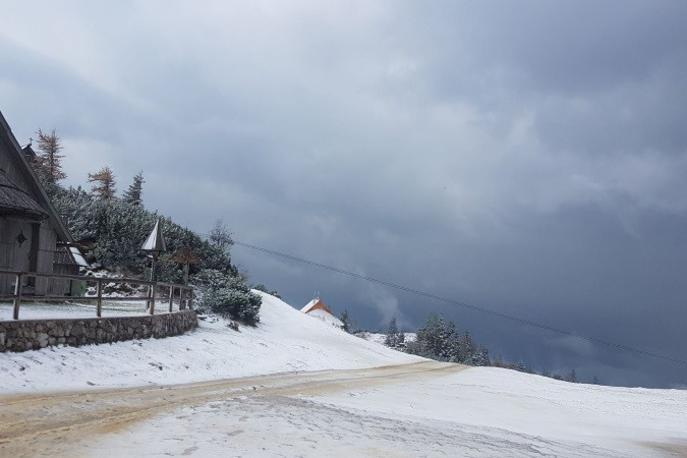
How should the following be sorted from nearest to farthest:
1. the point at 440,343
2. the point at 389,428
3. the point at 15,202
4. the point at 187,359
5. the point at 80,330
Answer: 1. the point at 389,428
2. the point at 80,330
3. the point at 187,359
4. the point at 15,202
5. the point at 440,343

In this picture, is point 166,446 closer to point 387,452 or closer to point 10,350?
point 387,452

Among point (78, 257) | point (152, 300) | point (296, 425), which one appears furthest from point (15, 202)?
point (296, 425)

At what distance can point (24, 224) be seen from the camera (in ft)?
80.6

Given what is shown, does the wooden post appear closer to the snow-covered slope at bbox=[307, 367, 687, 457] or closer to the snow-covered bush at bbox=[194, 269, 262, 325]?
the snow-covered slope at bbox=[307, 367, 687, 457]

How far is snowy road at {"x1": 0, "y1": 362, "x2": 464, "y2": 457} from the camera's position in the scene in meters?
7.25

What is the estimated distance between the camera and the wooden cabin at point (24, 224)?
23.0 meters

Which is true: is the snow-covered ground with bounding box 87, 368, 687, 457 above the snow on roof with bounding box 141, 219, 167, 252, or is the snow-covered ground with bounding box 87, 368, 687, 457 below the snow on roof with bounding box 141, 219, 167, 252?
below

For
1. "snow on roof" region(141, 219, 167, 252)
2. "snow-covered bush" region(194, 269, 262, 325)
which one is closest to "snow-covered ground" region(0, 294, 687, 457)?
"snow-covered bush" region(194, 269, 262, 325)

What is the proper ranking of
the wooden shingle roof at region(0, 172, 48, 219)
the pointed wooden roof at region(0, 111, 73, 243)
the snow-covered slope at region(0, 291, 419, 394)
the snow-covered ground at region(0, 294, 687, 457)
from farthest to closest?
the pointed wooden roof at region(0, 111, 73, 243), the wooden shingle roof at region(0, 172, 48, 219), the snow-covered slope at region(0, 291, 419, 394), the snow-covered ground at region(0, 294, 687, 457)

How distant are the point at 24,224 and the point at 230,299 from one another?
1023 centimetres

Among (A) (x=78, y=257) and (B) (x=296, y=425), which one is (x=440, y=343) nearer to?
(A) (x=78, y=257)

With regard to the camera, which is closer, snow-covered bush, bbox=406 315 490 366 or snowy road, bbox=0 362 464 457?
snowy road, bbox=0 362 464 457

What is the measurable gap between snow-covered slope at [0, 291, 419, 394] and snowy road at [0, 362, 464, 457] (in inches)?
47.6

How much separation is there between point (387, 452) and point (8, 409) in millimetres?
5672
